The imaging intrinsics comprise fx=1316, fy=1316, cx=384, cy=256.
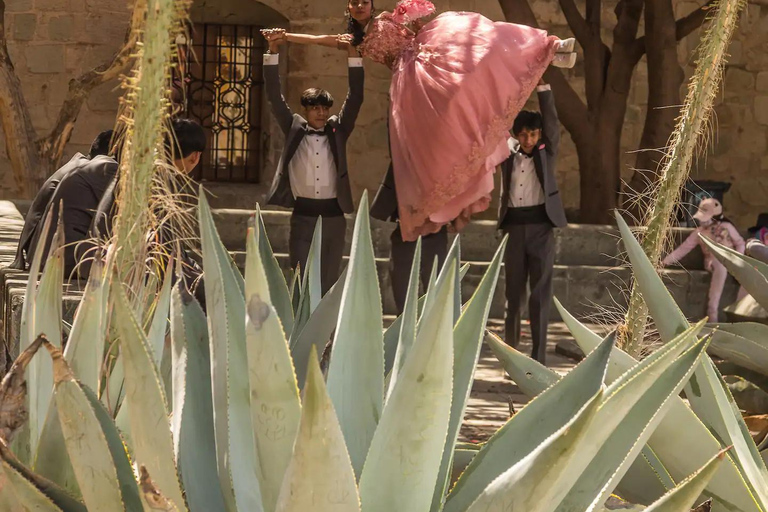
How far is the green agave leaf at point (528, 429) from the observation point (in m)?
1.49

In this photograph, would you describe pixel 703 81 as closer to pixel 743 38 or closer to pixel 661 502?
pixel 661 502

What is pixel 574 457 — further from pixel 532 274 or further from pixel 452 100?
pixel 532 274

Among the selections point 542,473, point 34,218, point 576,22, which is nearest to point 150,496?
point 542,473

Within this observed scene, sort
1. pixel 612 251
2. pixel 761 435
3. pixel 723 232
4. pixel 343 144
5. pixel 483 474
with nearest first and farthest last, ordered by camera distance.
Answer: pixel 483 474, pixel 761 435, pixel 343 144, pixel 723 232, pixel 612 251

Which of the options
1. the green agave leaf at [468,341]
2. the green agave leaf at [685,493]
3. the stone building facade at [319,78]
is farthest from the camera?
the stone building facade at [319,78]

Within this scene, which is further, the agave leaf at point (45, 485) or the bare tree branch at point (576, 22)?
the bare tree branch at point (576, 22)

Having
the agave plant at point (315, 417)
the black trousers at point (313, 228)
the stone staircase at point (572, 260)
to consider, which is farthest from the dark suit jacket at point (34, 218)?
the stone staircase at point (572, 260)

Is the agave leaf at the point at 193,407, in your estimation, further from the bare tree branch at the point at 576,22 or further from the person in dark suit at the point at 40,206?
the bare tree branch at the point at 576,22

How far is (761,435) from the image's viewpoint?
7.76 ft

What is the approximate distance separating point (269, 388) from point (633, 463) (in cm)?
74

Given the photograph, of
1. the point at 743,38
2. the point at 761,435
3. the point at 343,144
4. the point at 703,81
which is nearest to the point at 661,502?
the point at 703,81

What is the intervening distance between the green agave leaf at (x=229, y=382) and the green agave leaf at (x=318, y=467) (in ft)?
0.53

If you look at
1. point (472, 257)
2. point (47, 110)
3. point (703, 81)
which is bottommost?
point (472, 257)

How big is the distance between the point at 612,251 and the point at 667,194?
8624 millimetres
